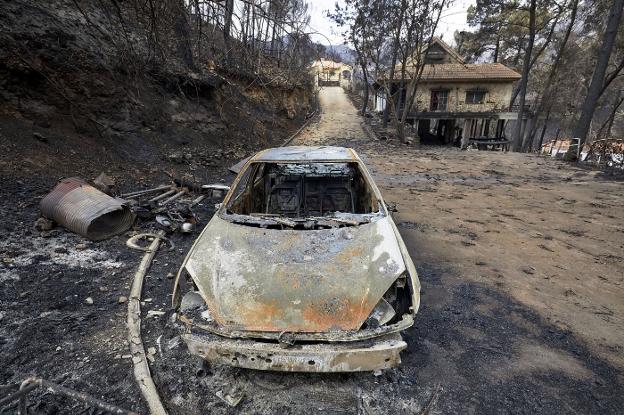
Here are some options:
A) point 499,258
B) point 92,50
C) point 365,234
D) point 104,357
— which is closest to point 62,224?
point 104,357

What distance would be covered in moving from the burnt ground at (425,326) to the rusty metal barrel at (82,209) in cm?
24

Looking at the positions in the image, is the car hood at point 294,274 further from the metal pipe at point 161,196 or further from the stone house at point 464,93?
the stone house at point 464,93

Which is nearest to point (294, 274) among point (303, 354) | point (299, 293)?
point (299, 293)

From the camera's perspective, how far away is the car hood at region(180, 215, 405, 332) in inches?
88.9

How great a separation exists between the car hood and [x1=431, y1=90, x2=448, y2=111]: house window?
27.0 metres

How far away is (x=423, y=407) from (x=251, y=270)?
1596 millimetres

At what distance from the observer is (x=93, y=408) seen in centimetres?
227

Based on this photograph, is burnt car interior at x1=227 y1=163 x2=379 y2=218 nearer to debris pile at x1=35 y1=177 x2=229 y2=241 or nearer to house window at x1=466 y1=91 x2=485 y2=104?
debris pile at x1=35 y1=177 x2=229 y2=241

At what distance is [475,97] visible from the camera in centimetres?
2641

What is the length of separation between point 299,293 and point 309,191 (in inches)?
92.0

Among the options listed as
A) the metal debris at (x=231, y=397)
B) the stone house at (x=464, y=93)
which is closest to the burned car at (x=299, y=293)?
the metal debris at (x=231, y=397)

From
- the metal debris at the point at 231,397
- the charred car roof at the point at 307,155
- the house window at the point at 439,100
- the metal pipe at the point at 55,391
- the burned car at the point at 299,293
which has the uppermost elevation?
the house window at the point at 439,100

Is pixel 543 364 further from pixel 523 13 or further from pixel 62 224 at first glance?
pixel 523 13

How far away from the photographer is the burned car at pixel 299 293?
2137mm
